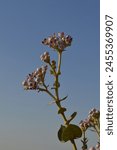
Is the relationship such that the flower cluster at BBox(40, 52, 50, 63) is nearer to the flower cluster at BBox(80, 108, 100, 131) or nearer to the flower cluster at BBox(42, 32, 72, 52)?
the flower cluster at BBox(42, 32, 72, 52)

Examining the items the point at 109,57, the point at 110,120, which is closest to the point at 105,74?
the point at 109,57

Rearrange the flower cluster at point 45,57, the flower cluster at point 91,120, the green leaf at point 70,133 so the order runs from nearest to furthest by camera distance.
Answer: the green leaf at point 70,133, the flower cluster at point 91,120, the flower cluster at point 45,57

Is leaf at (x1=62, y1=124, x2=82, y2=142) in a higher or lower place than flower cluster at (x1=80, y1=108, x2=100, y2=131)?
lower

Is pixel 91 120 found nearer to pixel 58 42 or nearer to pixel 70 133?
pixel 70 133

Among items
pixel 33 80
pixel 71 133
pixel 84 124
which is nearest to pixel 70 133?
pixel 71 133

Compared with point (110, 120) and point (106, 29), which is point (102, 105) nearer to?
point (110, 120)

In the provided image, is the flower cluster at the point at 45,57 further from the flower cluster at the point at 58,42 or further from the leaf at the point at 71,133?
the leaf at the point at 71,133
